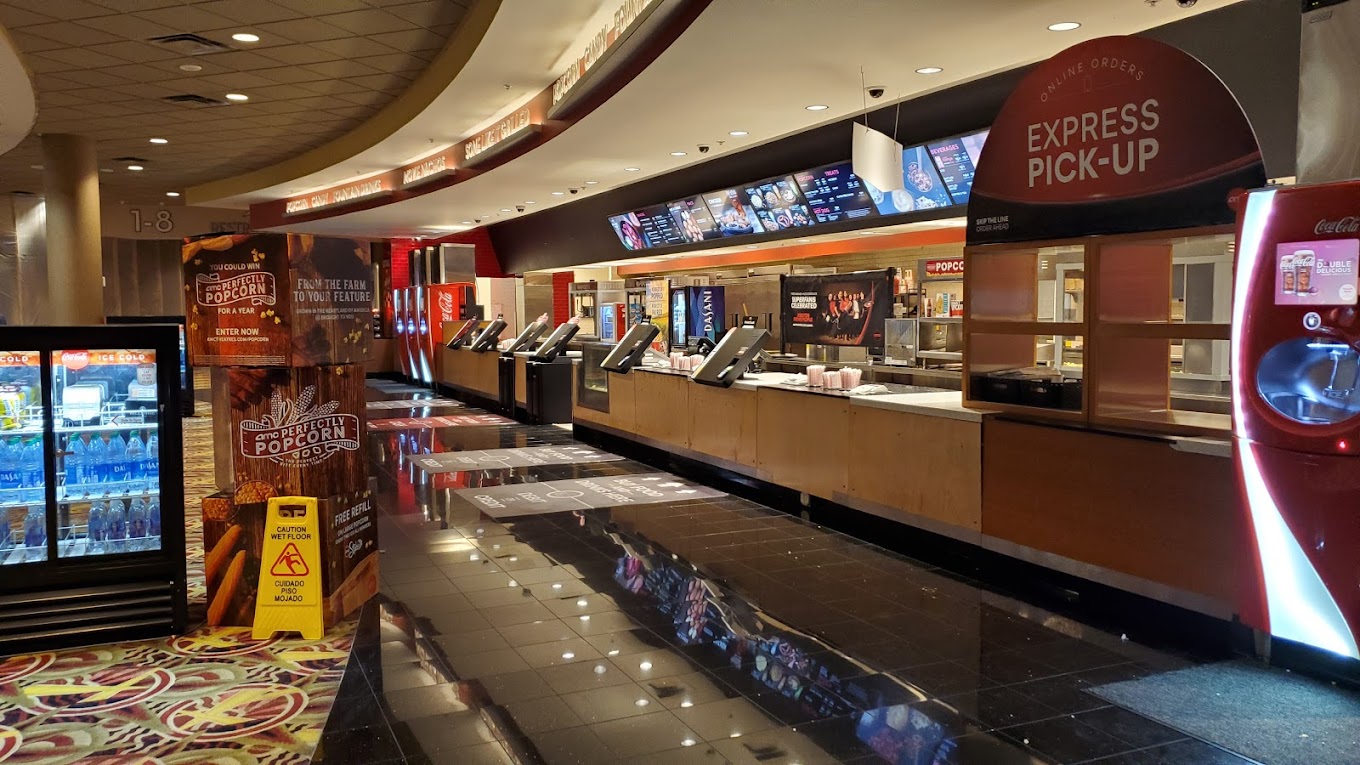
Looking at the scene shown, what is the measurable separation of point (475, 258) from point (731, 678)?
17701 mm

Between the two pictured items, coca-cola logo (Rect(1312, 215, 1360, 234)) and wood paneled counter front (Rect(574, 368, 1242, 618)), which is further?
wood paneled counter front (Rect(574, 368, 1242, 618))

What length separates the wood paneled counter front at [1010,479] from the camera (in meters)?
4.36

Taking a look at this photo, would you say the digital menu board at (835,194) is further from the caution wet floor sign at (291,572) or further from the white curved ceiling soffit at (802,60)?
the caution wet floor sign at (291,572)

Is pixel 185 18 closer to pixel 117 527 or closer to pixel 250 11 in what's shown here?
pixel 250 11

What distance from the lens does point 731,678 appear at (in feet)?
12.9

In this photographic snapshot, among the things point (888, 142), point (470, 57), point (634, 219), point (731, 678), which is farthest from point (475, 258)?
point (731, 678)

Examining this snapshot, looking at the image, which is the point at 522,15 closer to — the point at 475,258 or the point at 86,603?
the point at 86,603

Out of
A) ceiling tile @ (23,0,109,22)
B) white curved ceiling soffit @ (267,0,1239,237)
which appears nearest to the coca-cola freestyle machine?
white curved ceiling soffit @ (267,0,1239,237)

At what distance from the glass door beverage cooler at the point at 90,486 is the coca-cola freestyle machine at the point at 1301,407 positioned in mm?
4738

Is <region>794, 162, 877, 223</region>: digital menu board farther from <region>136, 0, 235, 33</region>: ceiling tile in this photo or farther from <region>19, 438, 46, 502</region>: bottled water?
<region>19, 438, 46, 502</region>: bottled water

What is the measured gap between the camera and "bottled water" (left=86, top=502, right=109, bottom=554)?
4570mm

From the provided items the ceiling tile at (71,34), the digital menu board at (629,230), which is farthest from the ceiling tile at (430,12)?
the digital menu board at (629,230)

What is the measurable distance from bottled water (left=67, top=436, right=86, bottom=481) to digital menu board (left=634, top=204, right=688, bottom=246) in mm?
9697

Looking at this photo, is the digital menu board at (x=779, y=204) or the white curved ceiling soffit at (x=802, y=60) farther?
the digital menu board at (x=779, y=204)
